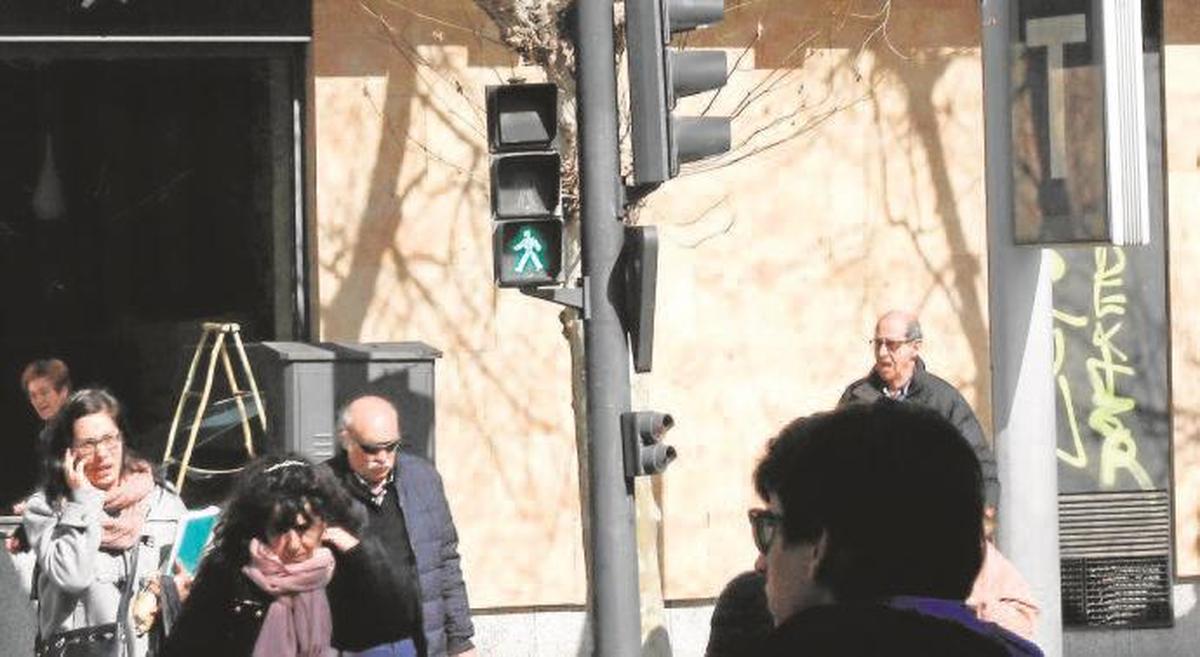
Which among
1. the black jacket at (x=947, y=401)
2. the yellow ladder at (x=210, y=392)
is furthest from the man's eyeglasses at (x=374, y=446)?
the yellow ladder at (x=210, y=392)

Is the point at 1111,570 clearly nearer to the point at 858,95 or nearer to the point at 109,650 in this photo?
the point at 858,95

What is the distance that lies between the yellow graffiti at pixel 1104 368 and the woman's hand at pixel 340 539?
680 centimetres

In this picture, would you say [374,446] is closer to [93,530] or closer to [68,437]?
[93,530]

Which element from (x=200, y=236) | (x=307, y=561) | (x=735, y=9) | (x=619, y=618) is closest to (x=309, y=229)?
(x=200, y=236)

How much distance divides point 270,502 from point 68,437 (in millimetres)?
2022

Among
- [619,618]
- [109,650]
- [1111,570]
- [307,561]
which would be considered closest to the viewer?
[307,561]

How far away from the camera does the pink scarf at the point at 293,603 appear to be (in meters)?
6.60

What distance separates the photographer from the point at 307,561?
6797mm

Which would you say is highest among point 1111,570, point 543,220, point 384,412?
point 543,220

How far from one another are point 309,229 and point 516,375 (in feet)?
4.16

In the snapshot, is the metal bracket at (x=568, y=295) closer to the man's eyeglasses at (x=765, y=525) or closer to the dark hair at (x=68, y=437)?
the dark hair at (x=68, y=437)

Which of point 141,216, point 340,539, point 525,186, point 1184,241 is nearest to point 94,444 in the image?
point 340,539

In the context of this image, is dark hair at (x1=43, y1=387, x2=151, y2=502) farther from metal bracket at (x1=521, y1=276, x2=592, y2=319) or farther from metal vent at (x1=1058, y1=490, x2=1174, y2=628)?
metal vent at (x1=1058, y1=490, x2=1174, y2=628)

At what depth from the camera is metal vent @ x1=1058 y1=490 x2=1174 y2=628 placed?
524 inches
